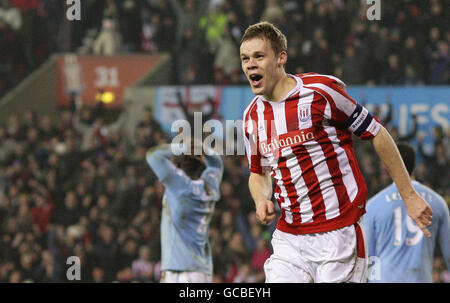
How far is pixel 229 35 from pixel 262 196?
988 cm

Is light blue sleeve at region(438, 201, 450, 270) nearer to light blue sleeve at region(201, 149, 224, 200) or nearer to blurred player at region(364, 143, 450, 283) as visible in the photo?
blurred player at region(364, 143, 450, 283)

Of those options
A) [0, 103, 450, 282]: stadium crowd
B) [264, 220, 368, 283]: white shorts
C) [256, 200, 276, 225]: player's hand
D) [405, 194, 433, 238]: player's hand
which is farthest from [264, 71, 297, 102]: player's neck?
[0, 103, 450, 282]: stadium crowd

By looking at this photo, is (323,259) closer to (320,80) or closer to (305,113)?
(305,113)

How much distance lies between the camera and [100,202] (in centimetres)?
1242

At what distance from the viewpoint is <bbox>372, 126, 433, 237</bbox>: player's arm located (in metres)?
4.05

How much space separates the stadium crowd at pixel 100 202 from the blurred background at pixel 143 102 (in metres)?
0.02

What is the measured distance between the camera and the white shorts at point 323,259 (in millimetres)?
4266

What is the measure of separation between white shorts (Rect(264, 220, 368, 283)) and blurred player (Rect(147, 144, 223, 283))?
217 centimetres

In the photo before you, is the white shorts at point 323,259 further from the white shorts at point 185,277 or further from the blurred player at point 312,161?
the white shorts at point 185,277

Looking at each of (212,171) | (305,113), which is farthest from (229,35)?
(305,113)

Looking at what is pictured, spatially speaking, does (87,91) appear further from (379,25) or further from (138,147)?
(379,25)
